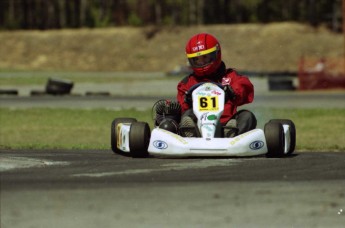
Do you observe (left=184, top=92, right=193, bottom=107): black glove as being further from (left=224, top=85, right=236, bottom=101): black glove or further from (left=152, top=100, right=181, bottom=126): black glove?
(left=224, top=85, right=236, bottom=101): black glove

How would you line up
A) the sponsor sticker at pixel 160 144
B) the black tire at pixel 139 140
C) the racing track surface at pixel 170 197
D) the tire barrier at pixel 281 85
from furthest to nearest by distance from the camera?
1. the tire barrier at pixel 281 85
2. the black tire at pixel 139 140
3. the sponsor sticker at pixel 160 144
4. the racing track surface at pixel 170 197

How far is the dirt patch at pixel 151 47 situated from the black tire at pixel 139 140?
52.2 m

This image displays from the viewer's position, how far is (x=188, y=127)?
34.6 ft

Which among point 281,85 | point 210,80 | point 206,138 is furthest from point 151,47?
point 206,138

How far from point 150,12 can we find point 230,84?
8124 cm

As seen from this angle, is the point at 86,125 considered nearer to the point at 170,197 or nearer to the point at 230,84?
the point at 230,84

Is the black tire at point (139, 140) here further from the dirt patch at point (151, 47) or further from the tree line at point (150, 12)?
the tree line at point (150, 12)

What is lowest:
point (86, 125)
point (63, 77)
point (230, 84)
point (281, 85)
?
point (63, 77)

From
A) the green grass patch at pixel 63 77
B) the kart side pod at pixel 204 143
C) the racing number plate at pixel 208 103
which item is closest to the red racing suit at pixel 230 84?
the racing number plate at pixel 208 103

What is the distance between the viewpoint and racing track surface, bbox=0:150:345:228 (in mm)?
5871

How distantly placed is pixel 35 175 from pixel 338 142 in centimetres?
989

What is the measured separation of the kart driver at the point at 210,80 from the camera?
10.6 meters

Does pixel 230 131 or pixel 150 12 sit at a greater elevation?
pixel 230 131

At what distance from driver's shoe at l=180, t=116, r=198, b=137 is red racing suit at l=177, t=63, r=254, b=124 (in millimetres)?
374
